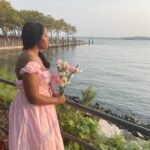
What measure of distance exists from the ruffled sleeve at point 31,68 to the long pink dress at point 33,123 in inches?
4.1

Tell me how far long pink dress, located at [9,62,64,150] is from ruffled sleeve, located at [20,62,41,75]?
0.34 ft

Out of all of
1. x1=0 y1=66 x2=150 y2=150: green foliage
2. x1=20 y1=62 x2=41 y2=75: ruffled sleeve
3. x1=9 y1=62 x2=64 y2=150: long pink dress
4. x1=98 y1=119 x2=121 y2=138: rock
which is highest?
x1=20 y1=62 x2=41 y2=75: ruffled sleeve

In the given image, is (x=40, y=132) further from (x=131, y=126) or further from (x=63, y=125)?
(x=63, y=125)

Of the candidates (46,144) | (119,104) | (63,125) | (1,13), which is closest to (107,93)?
(119,104)

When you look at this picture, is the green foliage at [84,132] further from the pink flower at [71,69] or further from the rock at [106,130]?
the pink flower at [71,69]

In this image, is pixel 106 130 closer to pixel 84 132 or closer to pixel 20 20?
pixel 84 132

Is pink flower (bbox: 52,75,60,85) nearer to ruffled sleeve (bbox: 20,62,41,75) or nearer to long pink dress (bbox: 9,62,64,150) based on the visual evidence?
long pink dress (bbox: 9,62,64,150)

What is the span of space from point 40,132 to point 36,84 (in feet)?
1.71

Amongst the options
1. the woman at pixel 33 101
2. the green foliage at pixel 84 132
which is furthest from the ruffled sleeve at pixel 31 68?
the green foliage at pixel 84 132

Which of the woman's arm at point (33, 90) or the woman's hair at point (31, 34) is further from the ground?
the woman's hair at point (31, 34)

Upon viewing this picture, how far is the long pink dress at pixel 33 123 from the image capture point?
3.83 m

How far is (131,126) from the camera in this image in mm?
3834

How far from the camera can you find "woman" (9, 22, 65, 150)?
3.68m

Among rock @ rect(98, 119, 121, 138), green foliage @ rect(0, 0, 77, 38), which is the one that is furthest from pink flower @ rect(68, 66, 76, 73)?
green foliage @ rect(0, 0, 77, 38)
